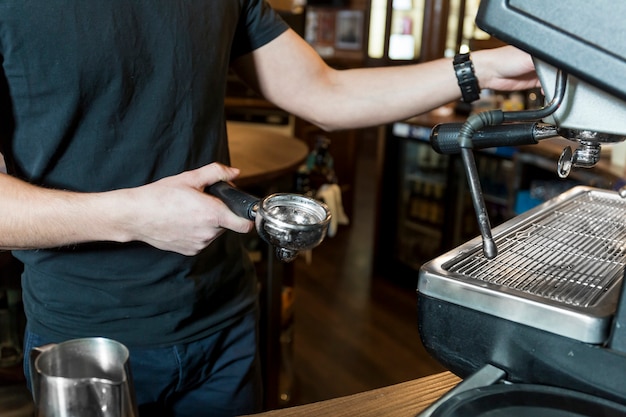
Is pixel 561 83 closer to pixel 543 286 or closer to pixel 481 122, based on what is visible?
pixel 481 122

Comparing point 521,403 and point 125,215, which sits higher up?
point 125,215

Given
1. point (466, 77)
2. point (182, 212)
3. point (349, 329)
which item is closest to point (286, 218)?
point (182, 212)

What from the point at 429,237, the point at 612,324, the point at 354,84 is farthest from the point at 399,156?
the point at 612,324

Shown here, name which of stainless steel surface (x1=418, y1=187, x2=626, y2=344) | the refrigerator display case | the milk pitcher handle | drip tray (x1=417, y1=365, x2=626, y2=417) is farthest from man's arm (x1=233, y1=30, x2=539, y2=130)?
the refrigerator display case

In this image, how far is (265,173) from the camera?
5.82 ft

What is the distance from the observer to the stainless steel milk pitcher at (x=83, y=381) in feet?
1.87

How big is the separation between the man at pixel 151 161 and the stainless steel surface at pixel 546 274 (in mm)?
254

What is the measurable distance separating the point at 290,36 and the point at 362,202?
13.6ft

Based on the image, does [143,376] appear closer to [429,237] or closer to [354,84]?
[354,84]

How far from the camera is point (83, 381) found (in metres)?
0.57

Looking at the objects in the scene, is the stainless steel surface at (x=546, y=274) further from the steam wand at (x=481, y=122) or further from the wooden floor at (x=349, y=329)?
the wooden floor at (x=349, y=329)

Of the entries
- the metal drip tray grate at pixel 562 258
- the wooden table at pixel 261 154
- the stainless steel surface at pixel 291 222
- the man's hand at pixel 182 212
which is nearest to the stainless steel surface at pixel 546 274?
the metal drip tray grate at pixel 562 258

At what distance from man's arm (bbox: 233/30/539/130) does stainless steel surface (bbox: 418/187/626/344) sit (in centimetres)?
31

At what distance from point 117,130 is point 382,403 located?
0.53 metres
